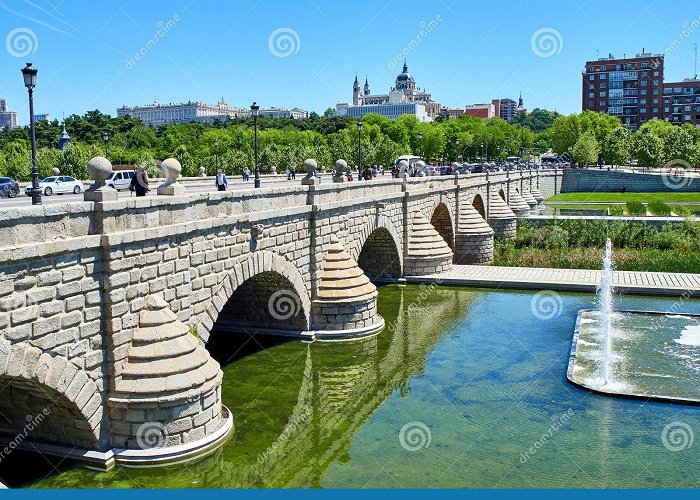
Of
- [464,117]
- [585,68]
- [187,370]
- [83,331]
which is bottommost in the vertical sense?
[187,370]

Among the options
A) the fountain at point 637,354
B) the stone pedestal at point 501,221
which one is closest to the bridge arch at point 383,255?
the fountain at point 637,354

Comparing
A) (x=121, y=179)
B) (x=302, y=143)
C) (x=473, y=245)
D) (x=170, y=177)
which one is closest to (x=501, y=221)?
(x=473, y=245)

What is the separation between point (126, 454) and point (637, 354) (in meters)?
13.3

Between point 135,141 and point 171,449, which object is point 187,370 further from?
point 135,141

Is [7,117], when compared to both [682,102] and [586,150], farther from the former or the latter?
[682,102]

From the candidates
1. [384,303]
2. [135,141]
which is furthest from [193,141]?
[384,303]

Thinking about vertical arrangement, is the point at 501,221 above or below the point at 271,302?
above

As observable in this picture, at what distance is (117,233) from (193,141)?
3100 inches

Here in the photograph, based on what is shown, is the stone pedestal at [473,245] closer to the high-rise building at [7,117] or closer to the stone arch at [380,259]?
the stone arch at [380,259]

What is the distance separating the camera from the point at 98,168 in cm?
1168

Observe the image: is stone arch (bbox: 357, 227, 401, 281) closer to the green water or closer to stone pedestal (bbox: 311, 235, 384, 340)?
the green water

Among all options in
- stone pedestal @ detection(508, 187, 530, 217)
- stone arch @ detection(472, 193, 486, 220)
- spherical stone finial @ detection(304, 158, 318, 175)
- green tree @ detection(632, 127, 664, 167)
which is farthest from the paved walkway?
green tree @ detection(632, 127, 664, 167)

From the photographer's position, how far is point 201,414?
12414 mm

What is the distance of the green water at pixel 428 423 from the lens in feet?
38.7
